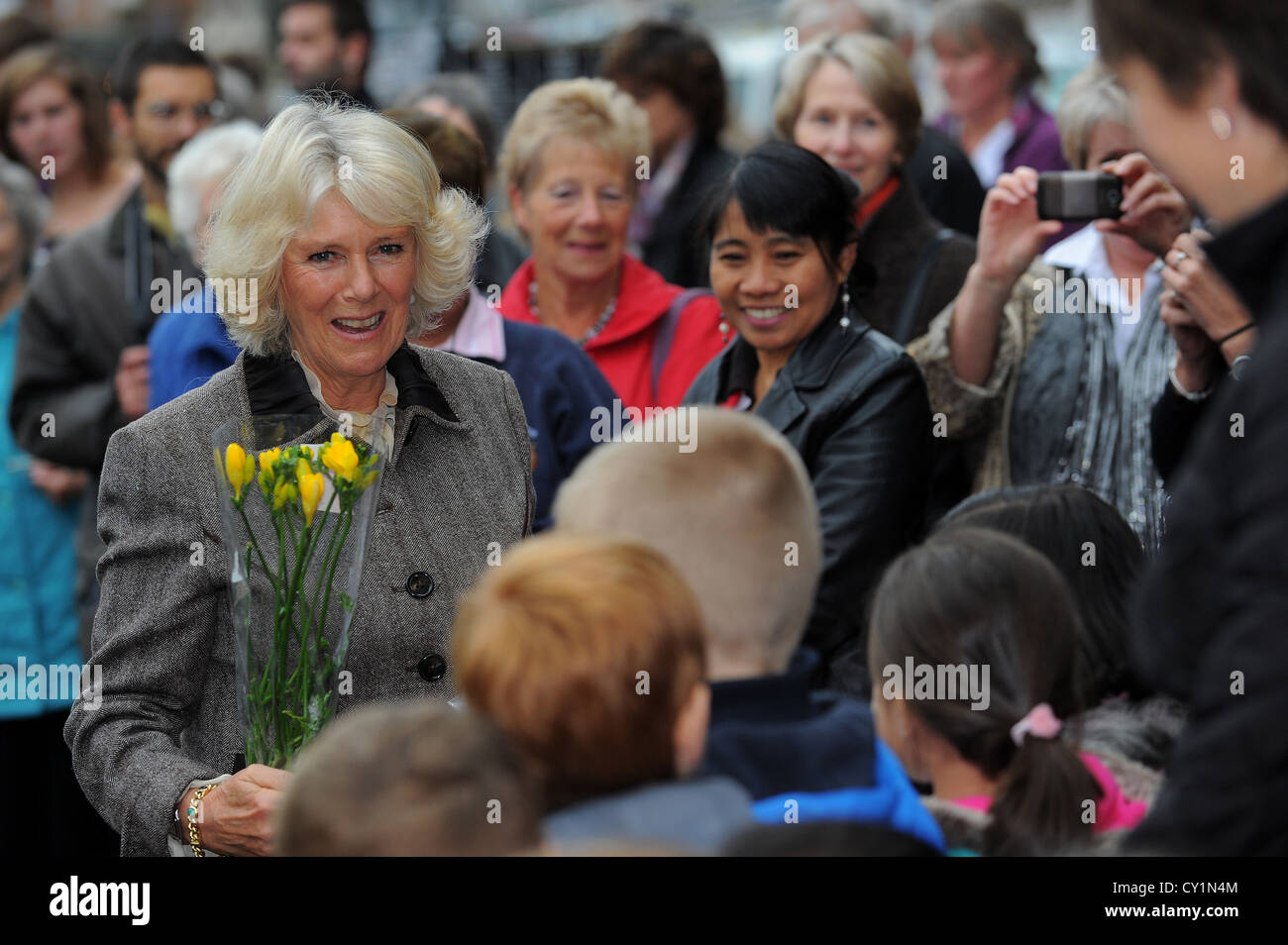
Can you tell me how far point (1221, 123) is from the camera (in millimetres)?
1625

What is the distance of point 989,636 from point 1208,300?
137 centimetres

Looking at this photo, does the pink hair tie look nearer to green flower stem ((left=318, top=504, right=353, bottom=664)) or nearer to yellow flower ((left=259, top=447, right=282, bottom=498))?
green flower stem ((left=318, top=504, right=353, bottom=664))

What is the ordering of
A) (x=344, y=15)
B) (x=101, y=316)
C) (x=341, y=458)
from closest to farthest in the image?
1. (x=341, y=458)
2. (x=101, y=316)
3. (x=344, y=15)

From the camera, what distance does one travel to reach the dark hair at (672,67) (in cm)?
581

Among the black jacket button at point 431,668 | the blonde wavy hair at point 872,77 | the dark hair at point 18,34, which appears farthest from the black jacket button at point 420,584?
the dark hair at point 18,34

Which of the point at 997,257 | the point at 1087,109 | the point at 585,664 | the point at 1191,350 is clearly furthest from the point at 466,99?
the point at 585,664

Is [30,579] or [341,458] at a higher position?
[341,458]

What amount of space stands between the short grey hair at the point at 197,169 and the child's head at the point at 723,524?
2975 mm

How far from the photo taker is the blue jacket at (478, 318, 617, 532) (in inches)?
149

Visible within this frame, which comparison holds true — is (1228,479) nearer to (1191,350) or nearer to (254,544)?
(254,544)

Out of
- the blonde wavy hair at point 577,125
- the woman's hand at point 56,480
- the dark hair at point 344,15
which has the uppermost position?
the dark hair at point 344,15

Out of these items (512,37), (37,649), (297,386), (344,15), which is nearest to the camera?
(297,386)

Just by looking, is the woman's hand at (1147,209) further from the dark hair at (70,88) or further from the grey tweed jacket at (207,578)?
the dark hair at (70,88)

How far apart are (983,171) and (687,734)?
508 centimetres
